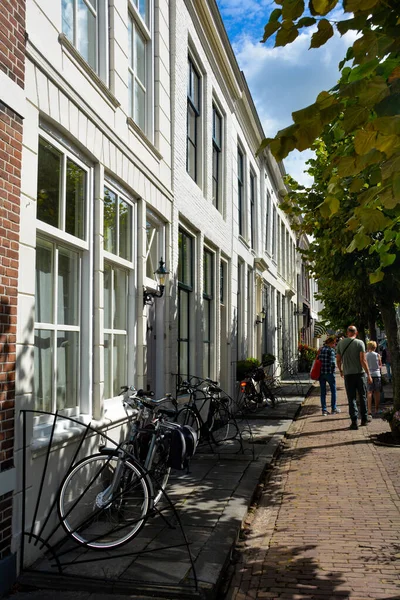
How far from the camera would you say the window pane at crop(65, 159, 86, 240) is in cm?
563

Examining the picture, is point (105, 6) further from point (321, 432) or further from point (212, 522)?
point (321, 432)

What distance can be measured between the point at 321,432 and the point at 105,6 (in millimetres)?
7994

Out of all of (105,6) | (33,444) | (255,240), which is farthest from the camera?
(255,240)

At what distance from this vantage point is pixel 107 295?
264 inches

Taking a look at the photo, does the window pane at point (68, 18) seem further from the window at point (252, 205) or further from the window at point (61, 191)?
the window at point (252, 205)

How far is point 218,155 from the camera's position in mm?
13625

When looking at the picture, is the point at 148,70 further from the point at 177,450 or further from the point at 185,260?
the point at 177,450

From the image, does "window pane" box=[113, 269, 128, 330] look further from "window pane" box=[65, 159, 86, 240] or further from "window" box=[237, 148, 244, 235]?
"window" box=[237, 148, 244, 235]

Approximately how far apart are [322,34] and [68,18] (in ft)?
11.2

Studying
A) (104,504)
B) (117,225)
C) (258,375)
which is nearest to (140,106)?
(117,225)

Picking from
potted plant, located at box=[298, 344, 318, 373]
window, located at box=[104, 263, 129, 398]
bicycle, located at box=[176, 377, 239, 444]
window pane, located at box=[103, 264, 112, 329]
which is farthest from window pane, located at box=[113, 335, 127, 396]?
potted plant, located at box=[298, 344, 318, 373]

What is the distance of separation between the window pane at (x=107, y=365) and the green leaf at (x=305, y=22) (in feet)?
13.6

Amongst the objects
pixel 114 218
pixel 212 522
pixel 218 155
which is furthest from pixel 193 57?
pixel 212 522

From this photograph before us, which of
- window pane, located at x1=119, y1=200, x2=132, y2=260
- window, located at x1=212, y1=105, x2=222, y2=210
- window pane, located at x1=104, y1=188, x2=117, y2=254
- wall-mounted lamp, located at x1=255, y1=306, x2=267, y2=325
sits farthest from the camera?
wall-mounted lamp, located at x1=255, y1=306, x2=267, y2=325
